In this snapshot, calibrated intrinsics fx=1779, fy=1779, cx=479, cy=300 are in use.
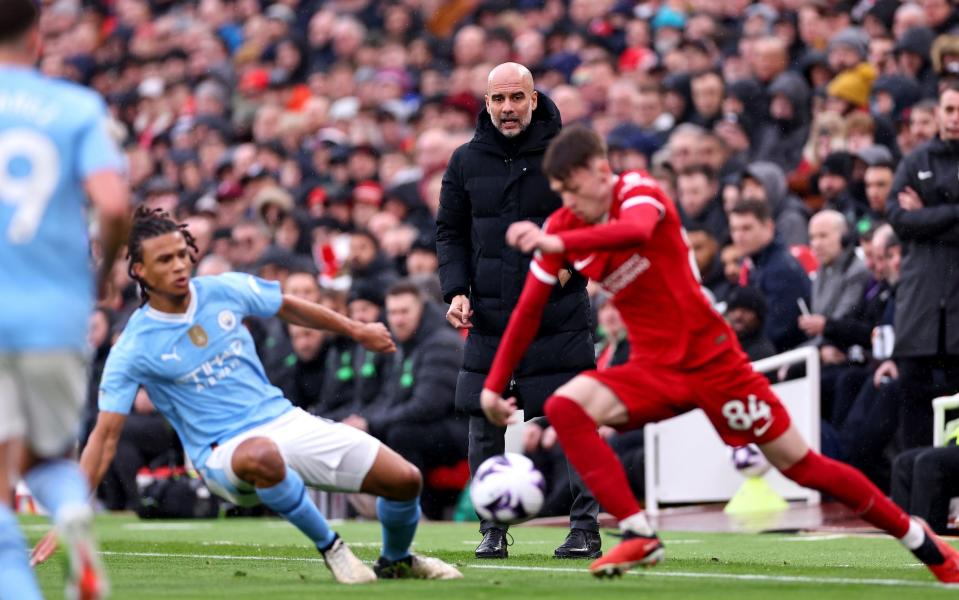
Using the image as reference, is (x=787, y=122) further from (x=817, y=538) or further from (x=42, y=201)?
(x=42, y=201)

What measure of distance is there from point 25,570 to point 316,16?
2138 centimetres

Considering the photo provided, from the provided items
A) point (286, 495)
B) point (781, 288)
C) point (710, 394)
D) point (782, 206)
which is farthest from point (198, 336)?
point (782, 206)

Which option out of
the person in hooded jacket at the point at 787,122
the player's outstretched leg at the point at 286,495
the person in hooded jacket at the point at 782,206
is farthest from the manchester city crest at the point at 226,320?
the person in hooded jacket at the point at 787,122

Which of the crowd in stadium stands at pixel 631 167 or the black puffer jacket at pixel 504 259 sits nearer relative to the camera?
the black puffer jacket at pixel 504 259

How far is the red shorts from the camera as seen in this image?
25.2ft

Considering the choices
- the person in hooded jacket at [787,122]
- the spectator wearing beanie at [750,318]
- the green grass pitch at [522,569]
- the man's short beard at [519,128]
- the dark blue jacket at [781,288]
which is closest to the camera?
the green grass pitch at [522,569]

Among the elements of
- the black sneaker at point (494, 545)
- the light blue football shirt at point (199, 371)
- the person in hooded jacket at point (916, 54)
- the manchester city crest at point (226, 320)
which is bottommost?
the black sneaker at point (494, 545)

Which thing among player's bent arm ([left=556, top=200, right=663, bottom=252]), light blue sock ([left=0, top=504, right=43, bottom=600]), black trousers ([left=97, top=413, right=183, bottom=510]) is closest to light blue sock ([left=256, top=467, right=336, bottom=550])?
player's bent arm ([left=556, top=200, right=663, bottom=252])

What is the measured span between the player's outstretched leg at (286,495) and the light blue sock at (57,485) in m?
1.92

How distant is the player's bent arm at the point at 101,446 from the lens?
8.30m

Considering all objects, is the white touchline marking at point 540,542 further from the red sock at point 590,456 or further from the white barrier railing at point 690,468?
the red sock at point 590,456

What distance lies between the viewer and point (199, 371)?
839cm

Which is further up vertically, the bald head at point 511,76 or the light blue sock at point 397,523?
the bald head at point 511,76

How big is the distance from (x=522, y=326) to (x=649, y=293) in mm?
582
